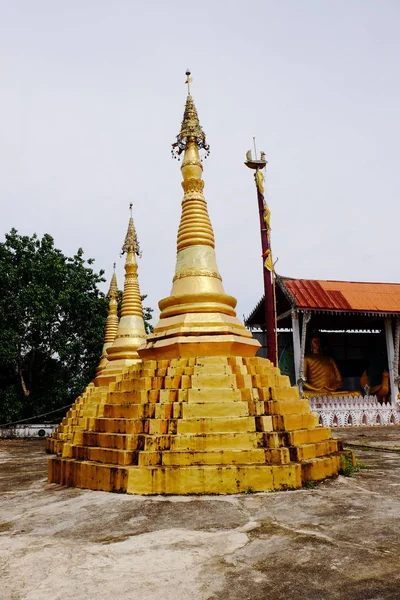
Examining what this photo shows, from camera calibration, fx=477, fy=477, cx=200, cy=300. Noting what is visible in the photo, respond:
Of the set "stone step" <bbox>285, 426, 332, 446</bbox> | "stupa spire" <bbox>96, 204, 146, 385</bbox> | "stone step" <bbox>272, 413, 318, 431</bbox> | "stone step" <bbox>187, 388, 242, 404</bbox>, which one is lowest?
"stone step" <bbox>285, 426, 332, 446</bbox>

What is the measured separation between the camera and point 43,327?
21516mm

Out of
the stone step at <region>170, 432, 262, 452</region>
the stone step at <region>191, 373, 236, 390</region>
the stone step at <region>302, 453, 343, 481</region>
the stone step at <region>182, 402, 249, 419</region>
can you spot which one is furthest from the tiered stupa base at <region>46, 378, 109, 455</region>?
the stone step at <region>302, 453, 343, 481</region>

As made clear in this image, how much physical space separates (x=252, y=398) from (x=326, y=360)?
1922cm

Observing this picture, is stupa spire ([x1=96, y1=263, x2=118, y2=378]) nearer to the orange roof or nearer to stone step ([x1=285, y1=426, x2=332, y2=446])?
the orange roof

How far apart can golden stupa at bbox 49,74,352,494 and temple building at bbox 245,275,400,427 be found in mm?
13206

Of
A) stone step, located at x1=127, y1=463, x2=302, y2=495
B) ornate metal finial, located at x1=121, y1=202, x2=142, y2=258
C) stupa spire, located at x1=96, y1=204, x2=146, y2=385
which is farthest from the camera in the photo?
ornate metal finial, located at x1=121, y1=202, x2=142, y2=258

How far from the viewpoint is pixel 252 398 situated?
6.88 m

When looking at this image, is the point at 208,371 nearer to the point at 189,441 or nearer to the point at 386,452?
the point at 189,441

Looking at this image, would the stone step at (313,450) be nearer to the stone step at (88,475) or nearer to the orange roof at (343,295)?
the stone step at (88,475)

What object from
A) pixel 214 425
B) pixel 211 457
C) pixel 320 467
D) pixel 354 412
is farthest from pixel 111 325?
pixel 320 467

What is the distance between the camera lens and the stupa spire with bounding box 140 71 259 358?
25.5 feet

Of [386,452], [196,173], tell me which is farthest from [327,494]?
[196,173]

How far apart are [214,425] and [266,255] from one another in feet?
53.7

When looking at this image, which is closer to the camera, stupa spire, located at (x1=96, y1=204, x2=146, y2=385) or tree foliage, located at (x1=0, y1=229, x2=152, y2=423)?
stupa spire, located at (x1=96, y1=204, x2=146, y2=385)
